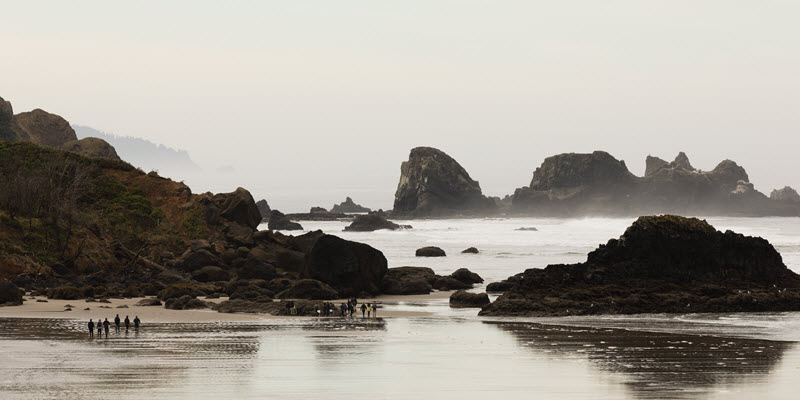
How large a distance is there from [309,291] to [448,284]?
12.4 meters

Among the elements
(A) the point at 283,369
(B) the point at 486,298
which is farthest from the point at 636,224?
(A) the point at 283,369

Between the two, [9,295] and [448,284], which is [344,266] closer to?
[448,284]

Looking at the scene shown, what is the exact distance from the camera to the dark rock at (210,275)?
204 ft

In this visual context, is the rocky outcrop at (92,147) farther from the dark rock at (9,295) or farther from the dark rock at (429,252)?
the dark rock at (9,295)

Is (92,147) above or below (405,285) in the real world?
above

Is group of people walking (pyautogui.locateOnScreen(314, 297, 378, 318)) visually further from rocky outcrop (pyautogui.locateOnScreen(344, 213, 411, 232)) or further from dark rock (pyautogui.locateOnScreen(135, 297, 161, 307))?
rocky outcrop (pyautogui.locateOnScreen(344, 213, 411, 232))

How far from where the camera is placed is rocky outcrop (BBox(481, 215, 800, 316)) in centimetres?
4397

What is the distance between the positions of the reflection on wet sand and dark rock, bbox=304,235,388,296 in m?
17.5

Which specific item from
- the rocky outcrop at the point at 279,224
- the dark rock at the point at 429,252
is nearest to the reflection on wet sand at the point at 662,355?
the dark rock at the point at 429,252

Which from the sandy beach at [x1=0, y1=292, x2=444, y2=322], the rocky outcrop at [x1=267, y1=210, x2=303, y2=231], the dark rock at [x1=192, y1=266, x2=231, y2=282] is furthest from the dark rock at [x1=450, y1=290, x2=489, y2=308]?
the rocky outcrop at [x1=267, y1=210, x2=303, y2=231]

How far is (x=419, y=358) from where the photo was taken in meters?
29.4

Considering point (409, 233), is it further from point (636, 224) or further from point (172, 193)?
point (636, 224)

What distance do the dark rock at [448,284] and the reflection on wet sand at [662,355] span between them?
70.2ft

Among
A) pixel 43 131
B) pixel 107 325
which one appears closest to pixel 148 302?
pixel 107 325
